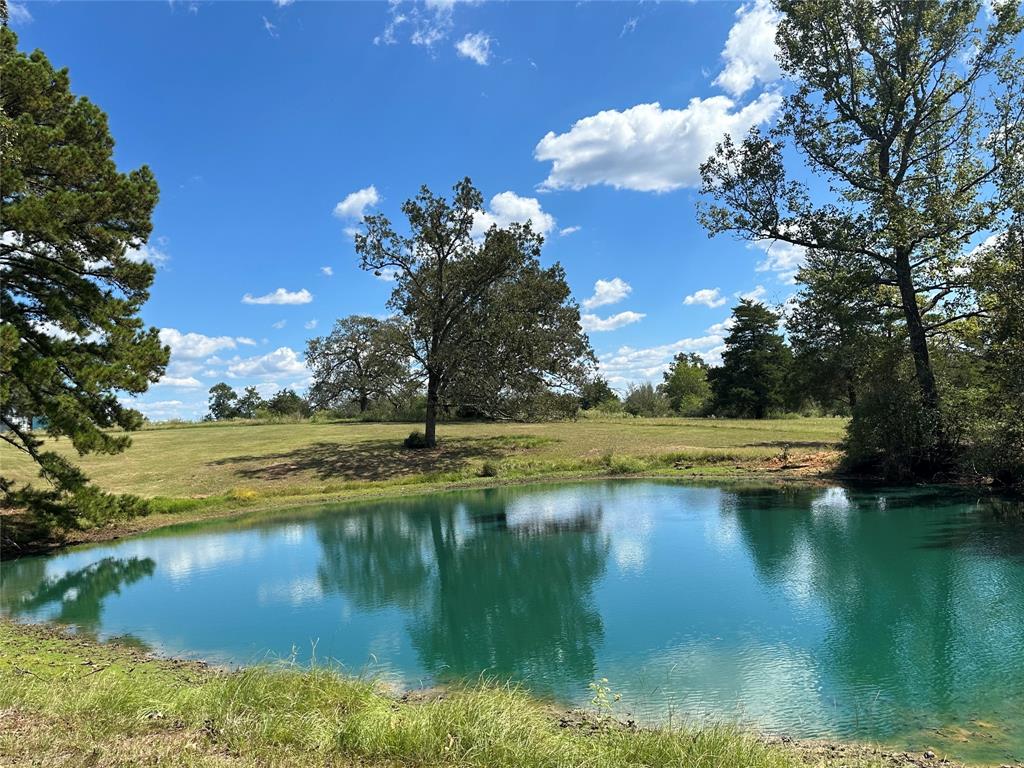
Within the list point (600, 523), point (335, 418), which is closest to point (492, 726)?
point (600, 523)

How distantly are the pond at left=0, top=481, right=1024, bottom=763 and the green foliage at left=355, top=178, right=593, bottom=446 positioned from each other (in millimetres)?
12622

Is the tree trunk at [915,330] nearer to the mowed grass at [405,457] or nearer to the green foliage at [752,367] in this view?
the mowed grass at [405,457]

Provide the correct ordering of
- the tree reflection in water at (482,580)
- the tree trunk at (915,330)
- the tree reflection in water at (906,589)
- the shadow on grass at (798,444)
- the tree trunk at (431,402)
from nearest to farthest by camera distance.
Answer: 1. the tree reflection in water at (906,589)
2. the tree reflection in water at (482,580)
3. the tree trunk at (915,330)
4. the shadow on grass at (798,444)
5. the tree trunk at (431,402)

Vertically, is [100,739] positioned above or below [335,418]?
below

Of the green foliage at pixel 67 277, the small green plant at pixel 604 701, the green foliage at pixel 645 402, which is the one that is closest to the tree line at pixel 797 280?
the green foliage at pixel 67 277

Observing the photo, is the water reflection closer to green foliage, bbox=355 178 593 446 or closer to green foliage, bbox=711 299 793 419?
green foliage, bbox=355 178 593 446

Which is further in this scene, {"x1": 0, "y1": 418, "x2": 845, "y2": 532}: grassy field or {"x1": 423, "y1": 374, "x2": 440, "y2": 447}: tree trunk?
{"x1": 423, "y1": 374, "x2": 440, "y2": 447}: tree trunk

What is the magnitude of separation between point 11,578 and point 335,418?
5308cm

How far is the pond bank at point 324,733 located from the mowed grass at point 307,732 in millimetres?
12

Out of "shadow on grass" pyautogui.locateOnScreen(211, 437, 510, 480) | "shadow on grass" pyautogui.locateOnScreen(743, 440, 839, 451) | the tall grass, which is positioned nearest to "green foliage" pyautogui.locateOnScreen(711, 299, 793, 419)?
"shadow on grass" pyautogui.locateOnScreen(743, 440, 839, 451)

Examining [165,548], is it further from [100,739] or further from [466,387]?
[466,387]

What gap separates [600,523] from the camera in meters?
18.8

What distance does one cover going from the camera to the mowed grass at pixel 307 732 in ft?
15.2

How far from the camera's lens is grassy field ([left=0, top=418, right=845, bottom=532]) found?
2642 centimetres
